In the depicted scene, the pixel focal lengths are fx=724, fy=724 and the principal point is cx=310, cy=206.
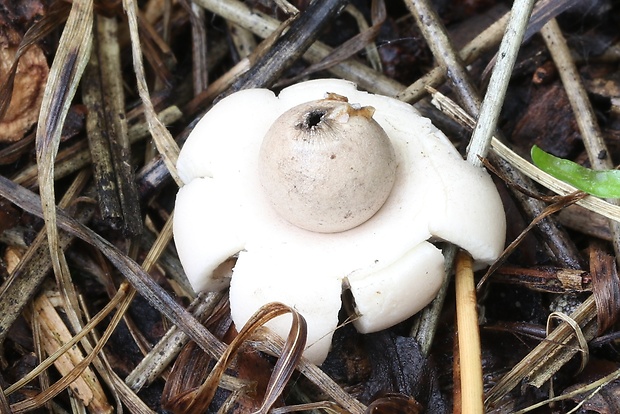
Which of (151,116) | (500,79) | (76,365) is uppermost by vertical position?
(500,79)

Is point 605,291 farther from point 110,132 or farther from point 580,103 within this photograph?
point 110,132

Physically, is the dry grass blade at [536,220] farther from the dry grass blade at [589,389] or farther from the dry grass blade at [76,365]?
the dry grass blade at [76,365]

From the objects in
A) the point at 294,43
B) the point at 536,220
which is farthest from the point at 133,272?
the point at 536,220

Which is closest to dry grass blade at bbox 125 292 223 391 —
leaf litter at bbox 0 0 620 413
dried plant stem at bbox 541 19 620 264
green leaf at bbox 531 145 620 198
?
leaf litter at bbox 0 0 620 413

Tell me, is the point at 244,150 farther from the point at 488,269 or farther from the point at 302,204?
the point at 488,269

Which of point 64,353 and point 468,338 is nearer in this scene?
point 468,338

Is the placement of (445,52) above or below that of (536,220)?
above

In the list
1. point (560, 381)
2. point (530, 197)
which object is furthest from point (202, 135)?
point (560, 381)
